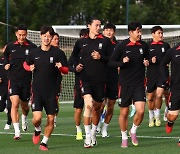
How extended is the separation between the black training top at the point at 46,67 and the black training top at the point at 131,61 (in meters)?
1.03

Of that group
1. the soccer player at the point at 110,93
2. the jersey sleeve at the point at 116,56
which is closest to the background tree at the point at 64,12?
the soccer player at the point at 110,93

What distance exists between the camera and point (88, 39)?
15320mm

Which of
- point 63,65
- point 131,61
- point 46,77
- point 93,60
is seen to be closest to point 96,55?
point 93,60

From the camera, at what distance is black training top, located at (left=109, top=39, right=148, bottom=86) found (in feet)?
49.0

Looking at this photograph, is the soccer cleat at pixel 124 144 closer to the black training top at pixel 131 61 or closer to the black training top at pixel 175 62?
the black training top at pixel 131 61

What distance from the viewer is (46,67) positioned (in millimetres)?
14570

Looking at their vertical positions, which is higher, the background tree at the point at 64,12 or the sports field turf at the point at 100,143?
the background tree at the point at 64,12

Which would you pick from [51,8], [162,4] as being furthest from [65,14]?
[162,4]

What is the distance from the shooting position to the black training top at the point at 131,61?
14945 mm

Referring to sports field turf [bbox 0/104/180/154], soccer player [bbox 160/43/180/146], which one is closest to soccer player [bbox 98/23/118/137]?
sports field turf [bbox 0/104/180/154]

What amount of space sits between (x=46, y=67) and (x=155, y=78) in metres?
5.53

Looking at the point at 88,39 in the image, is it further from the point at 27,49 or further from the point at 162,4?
the point at 162,4

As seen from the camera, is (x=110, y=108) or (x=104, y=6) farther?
(x=104, y=6)

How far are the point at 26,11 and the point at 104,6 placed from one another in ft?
16.5
